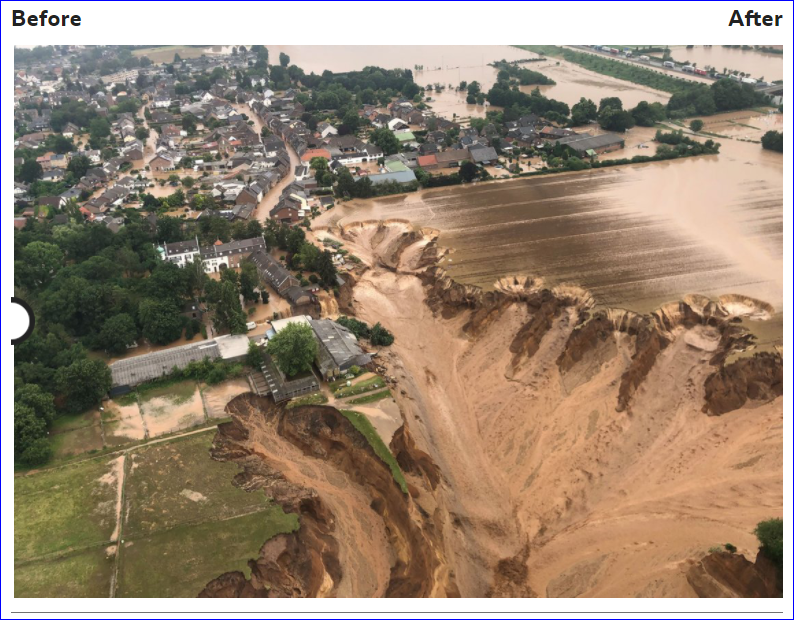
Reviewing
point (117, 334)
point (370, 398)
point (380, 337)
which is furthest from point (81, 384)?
point (380, 337)

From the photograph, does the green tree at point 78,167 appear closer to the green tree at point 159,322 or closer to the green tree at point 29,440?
the green tree at point 159,322

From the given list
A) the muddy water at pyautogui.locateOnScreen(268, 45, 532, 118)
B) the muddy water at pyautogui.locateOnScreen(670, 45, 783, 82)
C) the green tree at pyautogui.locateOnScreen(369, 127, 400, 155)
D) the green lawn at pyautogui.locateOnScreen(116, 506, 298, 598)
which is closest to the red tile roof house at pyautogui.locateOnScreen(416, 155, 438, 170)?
the green tree at pyautogui.locateOnScreen(369, 127, 400, 155)

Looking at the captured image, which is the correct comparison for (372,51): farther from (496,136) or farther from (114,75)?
(496,136)

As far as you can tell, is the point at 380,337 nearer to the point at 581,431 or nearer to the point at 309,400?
the point at 309,400

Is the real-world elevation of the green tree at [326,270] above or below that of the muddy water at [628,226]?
below

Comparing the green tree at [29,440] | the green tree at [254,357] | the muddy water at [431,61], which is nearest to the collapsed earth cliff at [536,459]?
the green tree at [254,357]

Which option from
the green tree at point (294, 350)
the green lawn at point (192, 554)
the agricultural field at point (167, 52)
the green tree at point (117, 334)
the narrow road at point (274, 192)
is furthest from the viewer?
the agricultural field at point (167, 52)

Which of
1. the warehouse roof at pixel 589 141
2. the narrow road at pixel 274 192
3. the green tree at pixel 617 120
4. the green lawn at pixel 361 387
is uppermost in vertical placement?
the green tree at pixel 617 120

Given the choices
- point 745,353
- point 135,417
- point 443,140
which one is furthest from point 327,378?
point 443,140
